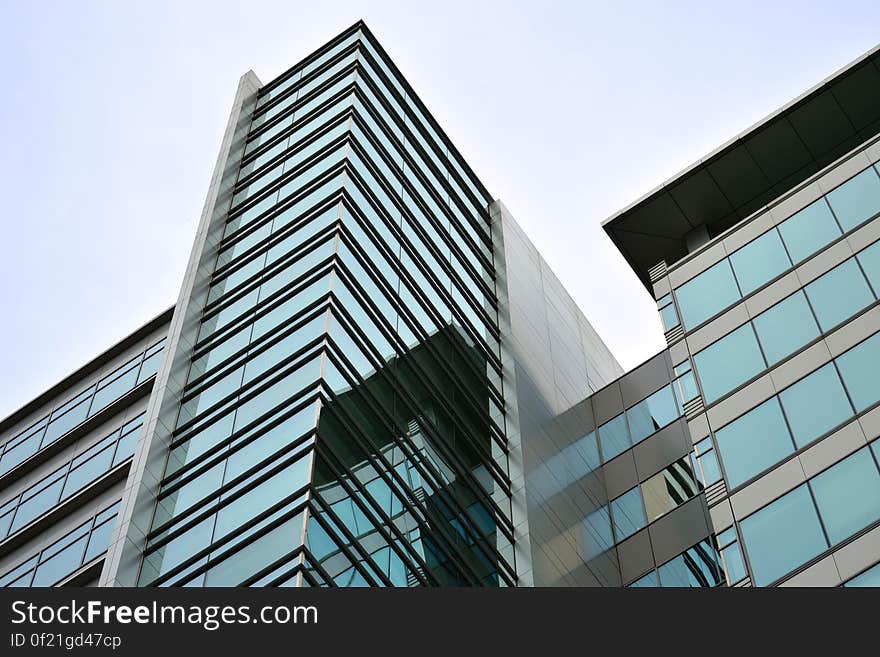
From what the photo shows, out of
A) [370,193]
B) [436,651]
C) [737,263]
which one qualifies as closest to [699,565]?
[737,263]

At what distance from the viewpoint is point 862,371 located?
2850cm

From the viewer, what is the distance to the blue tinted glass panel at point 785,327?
3067 cm

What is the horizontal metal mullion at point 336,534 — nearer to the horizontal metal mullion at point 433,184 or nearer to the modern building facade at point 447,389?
the modern building facade at point 447,389

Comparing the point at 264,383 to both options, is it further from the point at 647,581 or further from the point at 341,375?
the point at 647,581

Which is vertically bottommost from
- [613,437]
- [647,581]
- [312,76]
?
[647,581]

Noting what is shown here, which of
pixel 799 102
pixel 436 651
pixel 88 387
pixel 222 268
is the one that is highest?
pixel 88 387

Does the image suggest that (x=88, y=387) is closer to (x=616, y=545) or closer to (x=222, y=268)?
(x=222, y=268)

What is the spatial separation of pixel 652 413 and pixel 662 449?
218 centimetres

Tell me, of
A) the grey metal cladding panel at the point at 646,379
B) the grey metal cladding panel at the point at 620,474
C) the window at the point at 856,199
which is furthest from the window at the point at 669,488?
the window at the point at 856,199

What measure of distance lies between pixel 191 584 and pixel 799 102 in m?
26.2

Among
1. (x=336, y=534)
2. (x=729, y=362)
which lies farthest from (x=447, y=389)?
(x=336, y=534)

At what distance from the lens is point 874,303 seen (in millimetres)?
29844

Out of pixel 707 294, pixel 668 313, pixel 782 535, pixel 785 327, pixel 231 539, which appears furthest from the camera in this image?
pixel 668 313

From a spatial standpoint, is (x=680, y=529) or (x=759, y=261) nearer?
(x=759, y=261)
